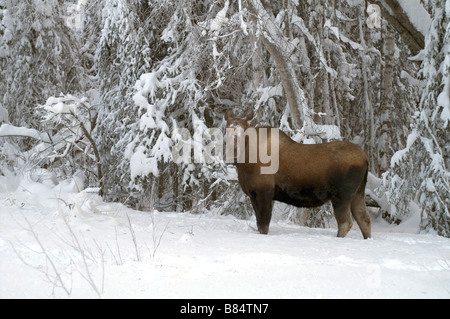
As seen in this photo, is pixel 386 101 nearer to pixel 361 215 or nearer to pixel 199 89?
pixel 199 89

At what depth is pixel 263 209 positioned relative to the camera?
6.52 metres

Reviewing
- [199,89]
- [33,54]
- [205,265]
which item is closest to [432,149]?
[205,265]

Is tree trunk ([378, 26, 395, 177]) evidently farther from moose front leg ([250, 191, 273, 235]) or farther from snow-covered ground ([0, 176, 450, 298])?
snow-covered ground ([0, 176, 450, 298])

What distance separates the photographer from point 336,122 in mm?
12289

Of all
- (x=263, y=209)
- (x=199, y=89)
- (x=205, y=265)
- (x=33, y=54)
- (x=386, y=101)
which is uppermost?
(x=33, y=54)

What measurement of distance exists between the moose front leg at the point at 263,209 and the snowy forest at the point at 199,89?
2391mm

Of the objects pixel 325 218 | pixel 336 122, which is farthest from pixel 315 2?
pixel 325 218

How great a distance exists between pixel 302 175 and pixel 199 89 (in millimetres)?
5556

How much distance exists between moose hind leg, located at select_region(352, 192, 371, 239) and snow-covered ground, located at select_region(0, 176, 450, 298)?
2.05 feet

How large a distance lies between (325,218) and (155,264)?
7604mm

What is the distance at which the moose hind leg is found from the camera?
21.5 feet

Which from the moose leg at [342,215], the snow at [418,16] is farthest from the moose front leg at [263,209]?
the snow at [418,16]

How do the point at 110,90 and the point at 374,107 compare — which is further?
the point at 374,107
